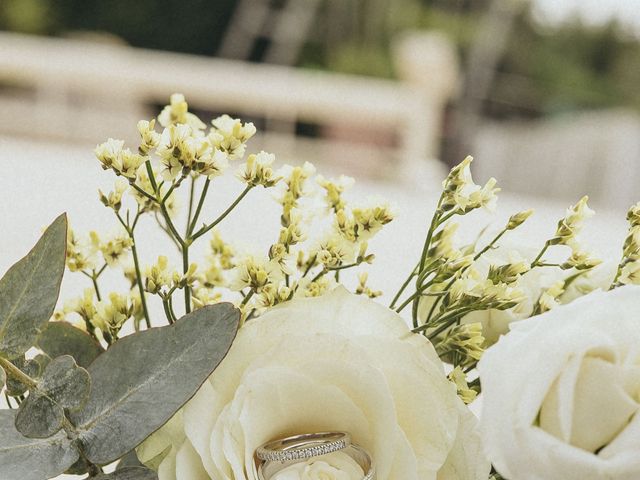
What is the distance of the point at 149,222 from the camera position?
6.84 ft

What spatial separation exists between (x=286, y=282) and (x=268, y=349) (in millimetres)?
67

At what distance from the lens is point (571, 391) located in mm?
271

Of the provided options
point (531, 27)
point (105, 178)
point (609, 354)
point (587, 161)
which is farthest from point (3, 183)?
point (531, 27)

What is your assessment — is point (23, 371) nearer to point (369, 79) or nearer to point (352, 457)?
point (352, 457)

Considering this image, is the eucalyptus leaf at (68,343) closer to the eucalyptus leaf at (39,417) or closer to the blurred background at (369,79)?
the eucalyptus leaf at (39,417)

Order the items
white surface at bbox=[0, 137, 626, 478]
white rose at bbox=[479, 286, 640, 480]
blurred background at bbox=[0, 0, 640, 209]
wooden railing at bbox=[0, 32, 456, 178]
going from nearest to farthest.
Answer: white rose at bbox=[479, 286, 640, 480]
white surface at bbox=[0, 137, 626, 478]
wooden railing at bbox=[0, 32, 456, 178]
blurred background at bbox=[0, 0, 640, 209]

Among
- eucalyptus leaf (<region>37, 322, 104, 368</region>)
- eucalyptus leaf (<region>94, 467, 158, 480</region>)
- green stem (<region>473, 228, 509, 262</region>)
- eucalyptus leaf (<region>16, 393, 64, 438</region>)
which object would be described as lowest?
eucalyptus leaf (<region>94, 467, 158, 480</region>)

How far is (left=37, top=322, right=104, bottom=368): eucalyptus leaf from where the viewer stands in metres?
0.35

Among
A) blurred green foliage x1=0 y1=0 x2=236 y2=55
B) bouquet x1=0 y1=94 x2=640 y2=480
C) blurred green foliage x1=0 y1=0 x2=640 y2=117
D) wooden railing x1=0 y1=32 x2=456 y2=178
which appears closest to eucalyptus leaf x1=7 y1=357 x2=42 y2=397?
bouquet x1=0 y1=94 x2=640 y2=480

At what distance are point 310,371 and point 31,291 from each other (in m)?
0.11

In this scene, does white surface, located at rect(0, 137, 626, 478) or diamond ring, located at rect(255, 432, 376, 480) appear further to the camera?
white surface, located at rect(0, 137, 626, 478)

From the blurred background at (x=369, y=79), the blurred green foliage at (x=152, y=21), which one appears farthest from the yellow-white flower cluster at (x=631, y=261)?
the blurred green foliage at (x=152, y=21)

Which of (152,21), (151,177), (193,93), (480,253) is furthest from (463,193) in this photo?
(152,21)

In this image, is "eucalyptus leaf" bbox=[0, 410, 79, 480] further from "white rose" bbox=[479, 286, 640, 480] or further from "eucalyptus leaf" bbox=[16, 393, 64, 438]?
"white rose" bbox=[479, 286, 640, 480]
